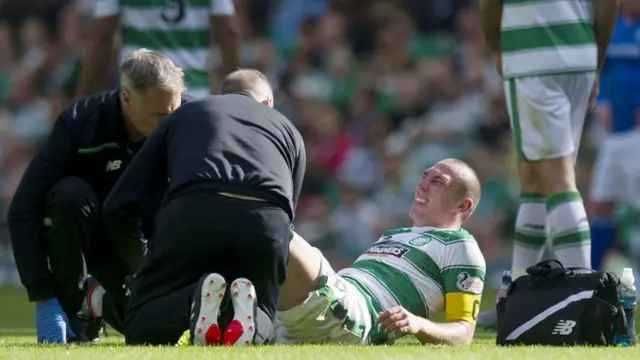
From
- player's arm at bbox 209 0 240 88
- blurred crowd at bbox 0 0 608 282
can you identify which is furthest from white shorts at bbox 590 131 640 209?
player's arm at bbox 209 0 240 88

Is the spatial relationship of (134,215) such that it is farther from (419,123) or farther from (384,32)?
(384,32)

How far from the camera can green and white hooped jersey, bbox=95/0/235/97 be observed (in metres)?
8.98

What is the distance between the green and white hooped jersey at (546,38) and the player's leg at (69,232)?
234cm

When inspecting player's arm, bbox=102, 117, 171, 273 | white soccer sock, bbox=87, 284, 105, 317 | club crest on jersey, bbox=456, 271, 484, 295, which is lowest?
white soccer sock, bbox=87, 284, 105, 317

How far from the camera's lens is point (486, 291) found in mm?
11430

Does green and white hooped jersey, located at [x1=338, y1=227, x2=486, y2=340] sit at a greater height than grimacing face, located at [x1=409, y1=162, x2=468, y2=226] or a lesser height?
lesser

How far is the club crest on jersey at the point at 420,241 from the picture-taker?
19.5ft

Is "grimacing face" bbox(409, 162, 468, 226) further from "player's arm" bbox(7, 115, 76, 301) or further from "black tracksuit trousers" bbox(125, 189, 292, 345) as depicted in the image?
"player's arm" bbox(7, 115, 76, 301)

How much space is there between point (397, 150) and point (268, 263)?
334 inches

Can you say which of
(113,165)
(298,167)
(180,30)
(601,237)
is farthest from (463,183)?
(601,237)

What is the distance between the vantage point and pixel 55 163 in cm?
591

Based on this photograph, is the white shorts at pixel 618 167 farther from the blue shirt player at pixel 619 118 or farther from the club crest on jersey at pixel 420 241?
the club crest on jersey at pixel 420 241

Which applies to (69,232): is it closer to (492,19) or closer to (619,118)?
(492,19)

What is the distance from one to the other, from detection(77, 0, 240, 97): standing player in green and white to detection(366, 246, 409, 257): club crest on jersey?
2.90 m
